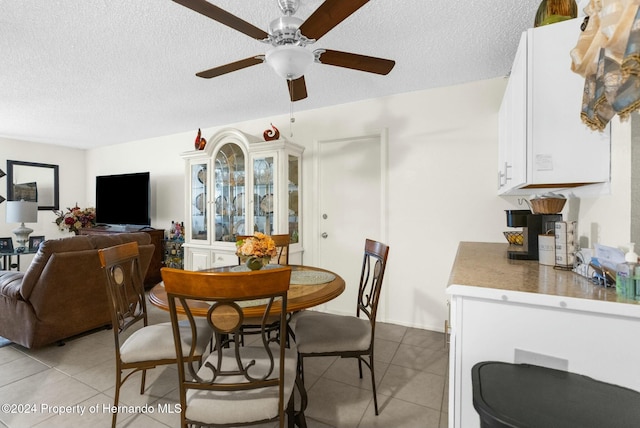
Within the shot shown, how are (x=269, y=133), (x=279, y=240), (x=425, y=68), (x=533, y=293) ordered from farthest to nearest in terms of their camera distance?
(x=269, y=133) → (x=279, y=240) → (x=425, y=68) → (x=533, y=293)

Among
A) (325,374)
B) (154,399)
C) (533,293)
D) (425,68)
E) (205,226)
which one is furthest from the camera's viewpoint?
(205,226)

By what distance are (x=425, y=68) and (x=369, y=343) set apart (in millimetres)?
2209

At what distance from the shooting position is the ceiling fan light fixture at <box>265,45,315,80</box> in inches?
51.9

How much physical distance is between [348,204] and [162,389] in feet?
7.60

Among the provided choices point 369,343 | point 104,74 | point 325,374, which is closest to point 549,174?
point 369,343

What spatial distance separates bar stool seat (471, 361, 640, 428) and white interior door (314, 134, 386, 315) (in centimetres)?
227

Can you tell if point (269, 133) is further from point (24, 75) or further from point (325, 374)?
point (325, 374)

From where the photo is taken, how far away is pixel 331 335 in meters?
1.71

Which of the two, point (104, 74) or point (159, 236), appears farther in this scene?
point (159, 236)

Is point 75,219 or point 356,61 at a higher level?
point 356,61

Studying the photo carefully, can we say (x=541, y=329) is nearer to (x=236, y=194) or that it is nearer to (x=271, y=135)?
(x=271, y=135)

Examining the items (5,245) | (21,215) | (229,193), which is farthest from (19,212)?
(229,193)

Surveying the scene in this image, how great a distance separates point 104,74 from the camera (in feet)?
8.54

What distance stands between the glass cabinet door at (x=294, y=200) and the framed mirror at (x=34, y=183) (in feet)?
15.8
